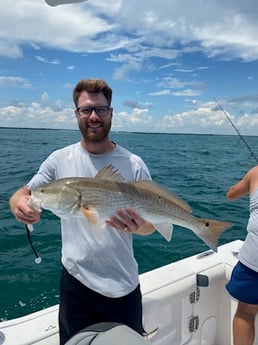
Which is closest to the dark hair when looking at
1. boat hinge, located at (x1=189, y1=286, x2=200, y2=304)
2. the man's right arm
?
the man's right arm

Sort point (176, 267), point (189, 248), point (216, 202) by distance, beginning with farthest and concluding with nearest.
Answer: point (216, 202)
point (189, 248)
point (176, 267)

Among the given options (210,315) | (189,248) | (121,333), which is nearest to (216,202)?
(189,248)

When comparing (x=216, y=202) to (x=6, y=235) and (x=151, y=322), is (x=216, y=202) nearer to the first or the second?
(x=6, y=235)

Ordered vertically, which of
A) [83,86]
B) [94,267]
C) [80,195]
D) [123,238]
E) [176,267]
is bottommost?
[176,267]

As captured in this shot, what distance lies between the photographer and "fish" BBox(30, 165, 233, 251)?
6.86 feet

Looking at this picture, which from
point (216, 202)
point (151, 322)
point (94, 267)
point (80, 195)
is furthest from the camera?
point (216, 202)

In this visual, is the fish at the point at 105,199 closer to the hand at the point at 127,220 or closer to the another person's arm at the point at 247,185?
the hand at the point at 127,220

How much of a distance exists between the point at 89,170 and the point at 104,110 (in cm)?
44

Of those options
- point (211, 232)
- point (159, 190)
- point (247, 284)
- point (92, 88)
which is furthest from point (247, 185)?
point (92, 88)

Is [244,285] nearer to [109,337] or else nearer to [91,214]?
[91,214]

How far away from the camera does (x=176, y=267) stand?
12.0ft

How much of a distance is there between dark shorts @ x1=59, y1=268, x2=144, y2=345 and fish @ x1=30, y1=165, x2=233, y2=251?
0.61 metres

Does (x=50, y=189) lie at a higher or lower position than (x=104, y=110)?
lower

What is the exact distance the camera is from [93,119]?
2.41 metres
